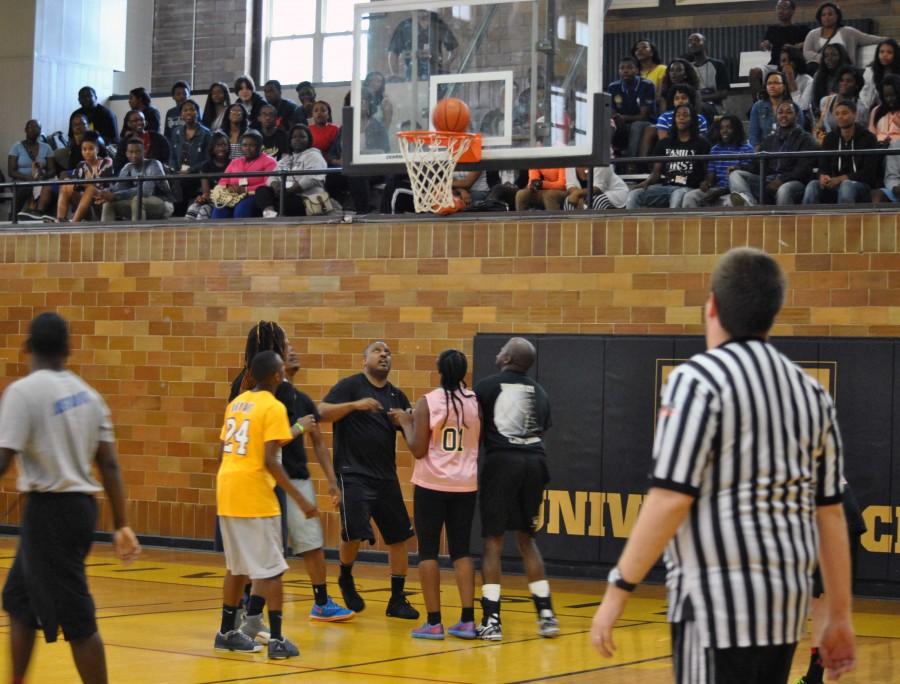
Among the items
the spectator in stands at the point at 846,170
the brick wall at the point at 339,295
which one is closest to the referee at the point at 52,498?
the brick wall at the point at 339,295

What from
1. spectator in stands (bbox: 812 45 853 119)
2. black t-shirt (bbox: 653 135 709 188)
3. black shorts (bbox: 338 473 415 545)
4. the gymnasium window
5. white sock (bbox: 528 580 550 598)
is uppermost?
the gymnasium window

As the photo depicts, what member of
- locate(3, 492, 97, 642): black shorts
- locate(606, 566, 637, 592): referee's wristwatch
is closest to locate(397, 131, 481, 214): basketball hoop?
locate(3, 492, 97, 642): black shorts

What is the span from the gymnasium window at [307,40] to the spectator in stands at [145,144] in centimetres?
448

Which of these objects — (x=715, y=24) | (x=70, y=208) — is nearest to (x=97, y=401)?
(x=70, y=208)

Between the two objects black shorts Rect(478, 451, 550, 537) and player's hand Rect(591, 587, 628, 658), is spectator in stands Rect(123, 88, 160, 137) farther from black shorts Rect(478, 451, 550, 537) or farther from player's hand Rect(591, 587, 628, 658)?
player's hand Rect(591, 587, 628, 658)

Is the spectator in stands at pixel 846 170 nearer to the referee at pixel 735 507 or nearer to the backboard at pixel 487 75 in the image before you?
the backboard at pixel 487 75

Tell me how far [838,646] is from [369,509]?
5900 millimetres

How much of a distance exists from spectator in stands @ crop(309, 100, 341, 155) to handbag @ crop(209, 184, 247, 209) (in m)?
1.31

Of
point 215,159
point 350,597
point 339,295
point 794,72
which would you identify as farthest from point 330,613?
point 794,72

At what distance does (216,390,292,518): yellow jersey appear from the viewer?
7.54 m

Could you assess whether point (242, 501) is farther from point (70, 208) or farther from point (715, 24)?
point (715, 24)

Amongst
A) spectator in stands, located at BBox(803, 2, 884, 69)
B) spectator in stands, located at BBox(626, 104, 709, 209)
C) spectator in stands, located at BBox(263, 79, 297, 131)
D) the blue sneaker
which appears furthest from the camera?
spectator in stands, located at BBox(263, 79, 297, 131)

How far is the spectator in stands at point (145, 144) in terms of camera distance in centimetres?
1627

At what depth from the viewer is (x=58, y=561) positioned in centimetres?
541
